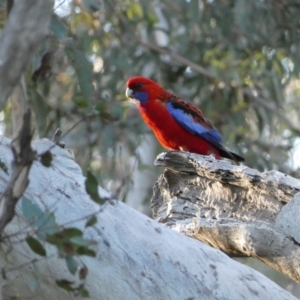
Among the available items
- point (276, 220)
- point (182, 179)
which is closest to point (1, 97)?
point (276, 220)

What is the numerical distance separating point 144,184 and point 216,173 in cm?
451

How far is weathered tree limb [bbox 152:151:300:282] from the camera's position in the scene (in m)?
2.36

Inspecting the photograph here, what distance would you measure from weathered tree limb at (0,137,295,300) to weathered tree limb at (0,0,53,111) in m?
0.50

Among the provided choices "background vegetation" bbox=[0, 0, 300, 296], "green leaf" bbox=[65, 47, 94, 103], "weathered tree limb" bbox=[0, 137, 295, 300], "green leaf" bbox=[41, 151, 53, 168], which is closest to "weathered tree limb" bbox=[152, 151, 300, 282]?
"weathered tree limb" bbox=[0, 137, 295, 300]

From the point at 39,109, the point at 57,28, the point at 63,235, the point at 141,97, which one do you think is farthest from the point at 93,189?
the point at 141,97

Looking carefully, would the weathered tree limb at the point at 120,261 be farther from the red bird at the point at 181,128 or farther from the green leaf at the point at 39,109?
the red bird at the point at 181,128

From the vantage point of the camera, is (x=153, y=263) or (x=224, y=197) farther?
(x=224, y=197)

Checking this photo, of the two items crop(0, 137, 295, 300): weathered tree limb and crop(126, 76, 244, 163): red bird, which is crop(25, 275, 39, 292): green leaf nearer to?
crop(0, 137, 295, 300): weathered tree limb

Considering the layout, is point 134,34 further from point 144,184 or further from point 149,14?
point 144,184

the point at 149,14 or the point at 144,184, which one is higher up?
the point at 149,14

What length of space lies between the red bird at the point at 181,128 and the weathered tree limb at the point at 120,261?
232 centimetres

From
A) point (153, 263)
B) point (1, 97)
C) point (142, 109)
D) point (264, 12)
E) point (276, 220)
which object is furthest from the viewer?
point (264, 12)

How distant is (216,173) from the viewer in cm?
262

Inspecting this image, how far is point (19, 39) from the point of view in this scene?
4.78 feet
